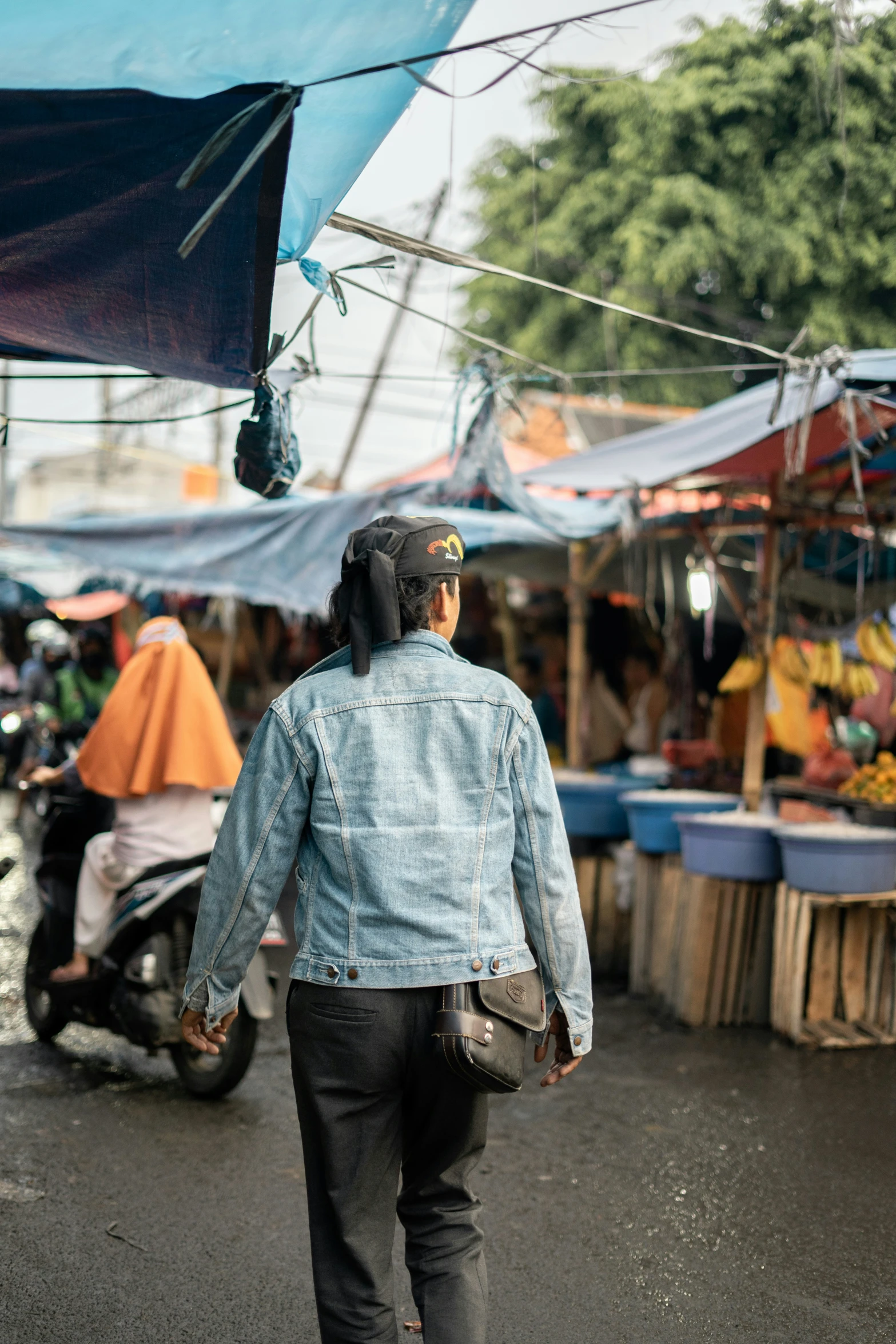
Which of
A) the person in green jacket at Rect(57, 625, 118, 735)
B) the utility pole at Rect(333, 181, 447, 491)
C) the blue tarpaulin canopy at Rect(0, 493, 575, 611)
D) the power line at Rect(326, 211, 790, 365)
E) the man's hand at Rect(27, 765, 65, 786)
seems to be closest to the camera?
the power line at Rect(326, 211, 790, 365)

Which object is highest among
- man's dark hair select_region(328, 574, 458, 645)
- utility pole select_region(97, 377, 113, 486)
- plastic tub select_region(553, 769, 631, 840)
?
utility pole select_region(97, 377, 113, 486)

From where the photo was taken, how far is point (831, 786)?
7980mm

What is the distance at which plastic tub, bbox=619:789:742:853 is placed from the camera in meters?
6.74

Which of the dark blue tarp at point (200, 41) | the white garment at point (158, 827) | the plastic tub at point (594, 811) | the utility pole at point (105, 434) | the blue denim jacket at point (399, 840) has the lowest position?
the plastic tub at point (594, 811)

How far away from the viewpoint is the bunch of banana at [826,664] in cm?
757

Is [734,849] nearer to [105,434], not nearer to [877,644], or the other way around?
[877,644]

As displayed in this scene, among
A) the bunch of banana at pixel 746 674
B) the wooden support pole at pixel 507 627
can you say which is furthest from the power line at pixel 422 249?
the wooden support pole at pixel 507 627

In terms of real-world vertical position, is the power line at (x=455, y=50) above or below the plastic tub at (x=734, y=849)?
above

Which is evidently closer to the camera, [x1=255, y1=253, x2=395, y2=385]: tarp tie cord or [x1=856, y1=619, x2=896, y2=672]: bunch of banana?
[x1=255, y1=253, x2=395, y2=385]: tarp tie cord

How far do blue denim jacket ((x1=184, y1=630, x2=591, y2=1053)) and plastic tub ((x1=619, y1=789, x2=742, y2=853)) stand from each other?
4325 millimetres

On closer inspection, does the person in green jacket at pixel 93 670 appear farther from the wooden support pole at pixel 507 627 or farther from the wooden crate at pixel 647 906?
the wooden crate at pixel 647 906

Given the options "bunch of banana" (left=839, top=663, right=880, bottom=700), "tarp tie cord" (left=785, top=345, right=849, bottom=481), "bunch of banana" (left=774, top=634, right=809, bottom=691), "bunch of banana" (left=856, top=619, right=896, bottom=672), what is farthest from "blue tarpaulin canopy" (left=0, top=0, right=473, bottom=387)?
"bunch of banana" (left=839, top=663, right=880, bottom=700)

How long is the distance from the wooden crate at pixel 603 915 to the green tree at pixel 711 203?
3.69m

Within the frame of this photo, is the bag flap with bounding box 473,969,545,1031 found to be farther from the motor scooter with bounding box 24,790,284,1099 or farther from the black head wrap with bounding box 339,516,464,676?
the motor scooter with bounding box 24,790,284,1099
